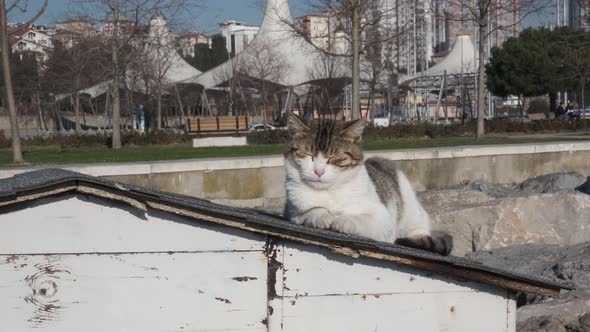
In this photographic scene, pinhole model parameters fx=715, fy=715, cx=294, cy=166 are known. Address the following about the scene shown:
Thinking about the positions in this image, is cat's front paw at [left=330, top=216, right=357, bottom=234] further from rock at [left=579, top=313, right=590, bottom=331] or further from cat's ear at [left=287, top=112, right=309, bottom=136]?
rock at [left=579, top=313, right=590, bottom=331]

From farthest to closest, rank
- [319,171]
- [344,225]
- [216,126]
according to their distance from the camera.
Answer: [216,126]
[319,171]
[344,225]

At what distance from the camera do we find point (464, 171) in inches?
477

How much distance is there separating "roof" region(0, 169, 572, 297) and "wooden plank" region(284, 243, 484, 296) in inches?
2.1

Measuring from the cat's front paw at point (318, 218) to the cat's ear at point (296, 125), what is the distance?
0.48 m

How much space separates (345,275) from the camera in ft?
9.49

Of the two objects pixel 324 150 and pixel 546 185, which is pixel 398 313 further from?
pixel 546 185

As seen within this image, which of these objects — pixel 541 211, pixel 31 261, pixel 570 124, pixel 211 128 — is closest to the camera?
pixel 31 261

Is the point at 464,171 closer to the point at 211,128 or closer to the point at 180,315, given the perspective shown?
the point at 180,315

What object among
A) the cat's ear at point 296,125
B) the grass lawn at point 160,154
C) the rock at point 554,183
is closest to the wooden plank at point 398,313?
the cat's ear at point 296,125

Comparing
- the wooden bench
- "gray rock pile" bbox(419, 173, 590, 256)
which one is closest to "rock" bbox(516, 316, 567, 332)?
"gray rock pile" bbox(419, 173, 590, 256)

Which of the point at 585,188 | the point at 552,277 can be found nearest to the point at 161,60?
the point at 585,188

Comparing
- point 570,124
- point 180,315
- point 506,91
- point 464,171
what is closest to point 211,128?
point 464,171

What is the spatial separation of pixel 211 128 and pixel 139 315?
20.8 meters

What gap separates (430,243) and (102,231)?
7.09ft
